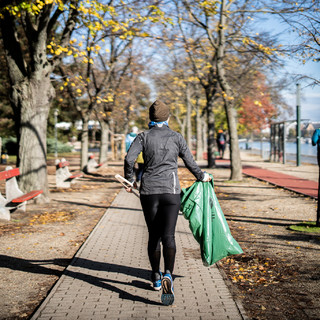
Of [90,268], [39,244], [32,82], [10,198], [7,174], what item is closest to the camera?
[90,268]

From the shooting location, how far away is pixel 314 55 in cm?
779

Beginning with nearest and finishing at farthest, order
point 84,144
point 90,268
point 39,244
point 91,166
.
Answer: point 90,268 < point 39,244 < point 84,144 < point 91,166

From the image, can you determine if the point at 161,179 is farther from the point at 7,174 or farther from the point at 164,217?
the point at 7,174

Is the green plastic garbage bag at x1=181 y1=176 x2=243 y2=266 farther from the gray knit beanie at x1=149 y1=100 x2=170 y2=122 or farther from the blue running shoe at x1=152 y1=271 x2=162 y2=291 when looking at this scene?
the gray knit beanie at x1=149 y1=100 x2=170 y2=122

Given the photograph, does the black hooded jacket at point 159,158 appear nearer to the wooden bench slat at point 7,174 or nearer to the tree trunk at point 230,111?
the wooden bench slat at point 7,174

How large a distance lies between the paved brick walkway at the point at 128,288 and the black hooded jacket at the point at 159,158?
42.3 inches

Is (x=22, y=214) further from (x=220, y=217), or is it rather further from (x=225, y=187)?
(x=225, y=187)

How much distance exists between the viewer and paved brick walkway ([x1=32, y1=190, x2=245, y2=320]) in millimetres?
3926

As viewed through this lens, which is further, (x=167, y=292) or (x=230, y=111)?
(x=230, y=111)

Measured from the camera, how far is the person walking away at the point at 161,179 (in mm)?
4094

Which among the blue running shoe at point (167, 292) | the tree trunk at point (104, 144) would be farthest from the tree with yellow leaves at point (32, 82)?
the tree trunk at point (104, 144)

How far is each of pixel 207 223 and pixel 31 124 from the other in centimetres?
733

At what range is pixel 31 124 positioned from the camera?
10.7m

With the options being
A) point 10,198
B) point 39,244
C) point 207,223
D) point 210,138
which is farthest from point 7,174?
point 210,138
